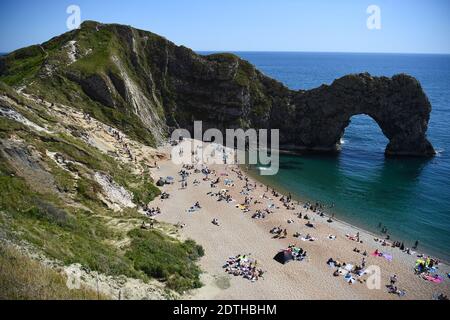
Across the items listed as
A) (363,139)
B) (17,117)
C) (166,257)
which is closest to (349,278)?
(166,257)

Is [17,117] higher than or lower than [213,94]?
lower

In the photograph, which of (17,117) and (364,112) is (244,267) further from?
(364,112)

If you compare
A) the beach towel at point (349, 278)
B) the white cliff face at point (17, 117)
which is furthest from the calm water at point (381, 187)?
the white cliff face at point (17, 117)

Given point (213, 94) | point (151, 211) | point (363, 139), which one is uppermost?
point (213, 94)

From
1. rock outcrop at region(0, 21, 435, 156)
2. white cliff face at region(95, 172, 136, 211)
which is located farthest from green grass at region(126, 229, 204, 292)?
rock outcrop at region(0, 21, 435, 156)

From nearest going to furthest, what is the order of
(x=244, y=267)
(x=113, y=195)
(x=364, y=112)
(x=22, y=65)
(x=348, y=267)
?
(x=244, y=267) < (x=348, y=267) < (x=113, y=195) < (x=22, y=65) < (x=364, y=112)

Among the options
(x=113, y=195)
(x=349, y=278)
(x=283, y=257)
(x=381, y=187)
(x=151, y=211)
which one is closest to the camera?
(x=349, y=278)

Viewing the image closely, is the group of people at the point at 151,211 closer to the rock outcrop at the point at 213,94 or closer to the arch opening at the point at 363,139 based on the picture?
the rock outcrop at the point at 213,94

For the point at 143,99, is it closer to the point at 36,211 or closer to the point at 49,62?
the point at 49,62

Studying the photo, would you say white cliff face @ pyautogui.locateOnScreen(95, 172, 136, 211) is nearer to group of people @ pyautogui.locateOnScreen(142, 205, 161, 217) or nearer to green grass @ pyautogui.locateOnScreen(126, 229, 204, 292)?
group of people @ pyautogui.locateOnScreen(142, 205, 161, 217)
